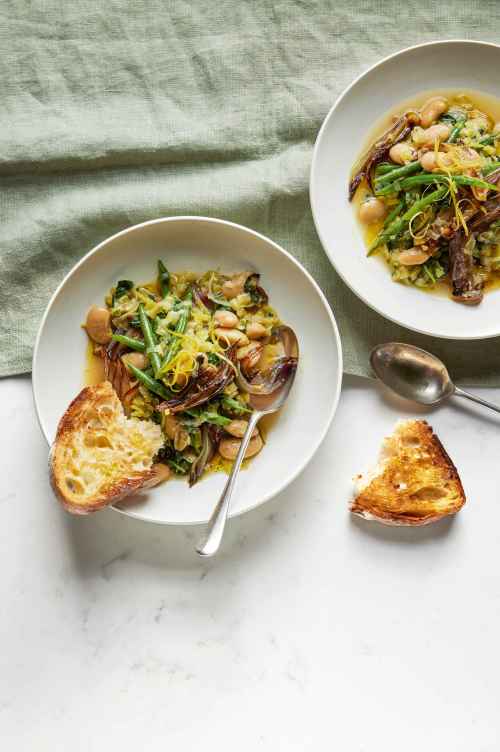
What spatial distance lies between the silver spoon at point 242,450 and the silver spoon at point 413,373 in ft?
1.68

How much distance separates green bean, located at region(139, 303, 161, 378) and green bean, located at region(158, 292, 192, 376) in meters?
0.03

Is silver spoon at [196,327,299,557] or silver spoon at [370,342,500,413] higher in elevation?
silver spoon at [370,342,500,413]

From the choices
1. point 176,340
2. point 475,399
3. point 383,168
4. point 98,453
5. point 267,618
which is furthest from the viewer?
point 267,618

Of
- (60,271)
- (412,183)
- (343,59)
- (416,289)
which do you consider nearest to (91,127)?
(60,271)

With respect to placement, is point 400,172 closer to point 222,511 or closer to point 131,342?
point 131,342

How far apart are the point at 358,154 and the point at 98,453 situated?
2.13m

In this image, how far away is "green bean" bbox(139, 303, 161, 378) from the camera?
3.11 metres

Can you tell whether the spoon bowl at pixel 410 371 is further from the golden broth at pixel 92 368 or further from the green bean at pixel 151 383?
the golden broth at pixel 92 368

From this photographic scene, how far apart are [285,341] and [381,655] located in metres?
1.95

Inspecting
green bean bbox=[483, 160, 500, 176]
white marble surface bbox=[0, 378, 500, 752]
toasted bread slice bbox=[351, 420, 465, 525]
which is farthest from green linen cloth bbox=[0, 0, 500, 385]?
green bean bbox=[483, 160, 500, 176]

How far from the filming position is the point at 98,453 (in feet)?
9.82

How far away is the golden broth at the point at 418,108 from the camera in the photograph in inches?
130

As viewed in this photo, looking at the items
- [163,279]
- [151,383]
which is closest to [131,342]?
[151,383]

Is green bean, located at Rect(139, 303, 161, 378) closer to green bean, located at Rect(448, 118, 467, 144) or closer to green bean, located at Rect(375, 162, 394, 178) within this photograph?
green bean, located at Rect(375, 162, 394, 178)
